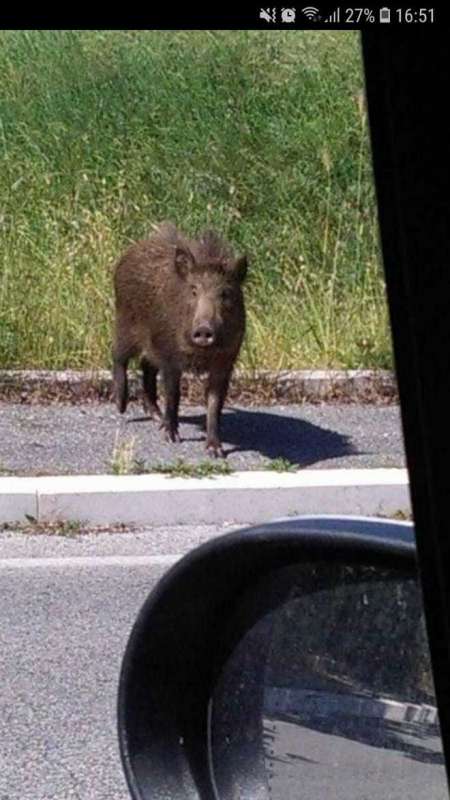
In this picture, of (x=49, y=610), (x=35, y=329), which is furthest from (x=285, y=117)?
(x=49, y=610)

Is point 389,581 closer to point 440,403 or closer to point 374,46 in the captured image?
point 440,403

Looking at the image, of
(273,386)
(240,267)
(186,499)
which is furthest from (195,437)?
(186,499)

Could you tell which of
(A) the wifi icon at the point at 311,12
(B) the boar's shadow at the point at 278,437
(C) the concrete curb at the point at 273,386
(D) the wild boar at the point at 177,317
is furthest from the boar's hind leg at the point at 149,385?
(A) the wifi icon at the point at 311,12

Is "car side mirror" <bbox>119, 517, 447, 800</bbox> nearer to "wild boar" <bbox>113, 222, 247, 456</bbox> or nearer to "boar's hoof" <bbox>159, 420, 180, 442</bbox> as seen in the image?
Result: "wild boar" <bbox>113, 222, 247, 456</bbox>

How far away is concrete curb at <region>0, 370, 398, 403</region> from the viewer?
9.62 m

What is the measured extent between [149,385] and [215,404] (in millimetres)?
928

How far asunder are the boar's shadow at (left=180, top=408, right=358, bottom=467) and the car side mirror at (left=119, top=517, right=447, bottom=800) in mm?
6621

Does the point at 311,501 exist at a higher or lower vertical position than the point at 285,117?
lower

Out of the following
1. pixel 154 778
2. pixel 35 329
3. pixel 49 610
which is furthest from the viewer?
pixel 35 329

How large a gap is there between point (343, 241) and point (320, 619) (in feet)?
34.0

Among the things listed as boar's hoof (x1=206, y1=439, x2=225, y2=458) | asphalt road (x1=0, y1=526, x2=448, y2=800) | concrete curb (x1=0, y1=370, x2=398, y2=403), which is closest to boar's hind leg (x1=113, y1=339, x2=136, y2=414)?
concrete curb (x1=0, y1=370, x2=398, y2=403)

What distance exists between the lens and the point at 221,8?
117 cm

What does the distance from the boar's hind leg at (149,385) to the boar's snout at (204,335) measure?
0.60m

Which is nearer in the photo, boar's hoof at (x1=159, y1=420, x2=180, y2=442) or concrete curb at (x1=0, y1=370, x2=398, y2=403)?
boar's hoof at (x1=159, y1=420, x2=180, y2=442)
